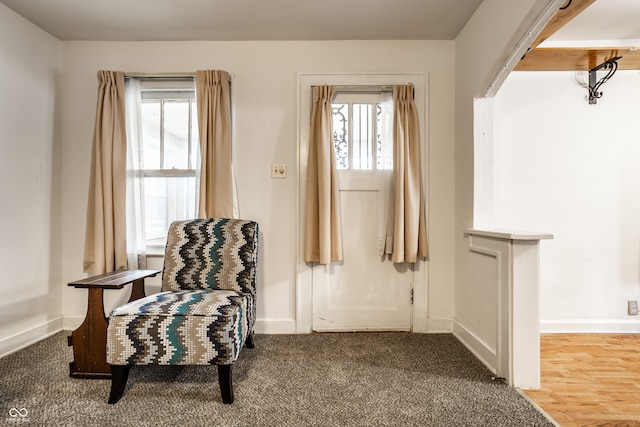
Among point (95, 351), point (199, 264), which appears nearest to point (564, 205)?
point (199, 264)

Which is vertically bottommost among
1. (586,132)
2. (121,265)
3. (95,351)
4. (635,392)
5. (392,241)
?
(635,392)

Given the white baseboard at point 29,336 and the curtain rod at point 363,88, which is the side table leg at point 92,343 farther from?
the curtain rod at point 363,88

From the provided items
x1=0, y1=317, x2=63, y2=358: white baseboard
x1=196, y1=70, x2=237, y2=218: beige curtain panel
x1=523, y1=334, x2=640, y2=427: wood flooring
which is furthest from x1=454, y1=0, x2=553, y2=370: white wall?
x1=0, y1=317, x2=63, y2=358: white baseboard

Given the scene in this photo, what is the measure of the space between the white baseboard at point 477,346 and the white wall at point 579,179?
756 mm

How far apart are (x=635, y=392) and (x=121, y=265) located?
3.28 metres

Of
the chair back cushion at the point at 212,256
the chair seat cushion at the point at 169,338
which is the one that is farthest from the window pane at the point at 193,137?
the chair seat cushion at the point at 169,338

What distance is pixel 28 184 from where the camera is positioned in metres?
2.34

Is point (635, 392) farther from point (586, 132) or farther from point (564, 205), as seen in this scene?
point (586, 132)

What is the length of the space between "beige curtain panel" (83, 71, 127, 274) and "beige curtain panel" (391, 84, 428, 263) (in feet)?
6.73

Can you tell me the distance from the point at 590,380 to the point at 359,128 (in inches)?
84.7

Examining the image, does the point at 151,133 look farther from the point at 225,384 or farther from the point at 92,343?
the point at 225,384

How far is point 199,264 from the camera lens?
6.95 ft

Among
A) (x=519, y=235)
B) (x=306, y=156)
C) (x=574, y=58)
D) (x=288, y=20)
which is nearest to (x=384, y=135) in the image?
(x=306, y=156)

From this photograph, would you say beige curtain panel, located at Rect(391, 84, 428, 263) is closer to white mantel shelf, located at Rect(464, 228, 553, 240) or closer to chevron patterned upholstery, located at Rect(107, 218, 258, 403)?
white mantel shelf, located at Rect(464, 228, 553, 240)
